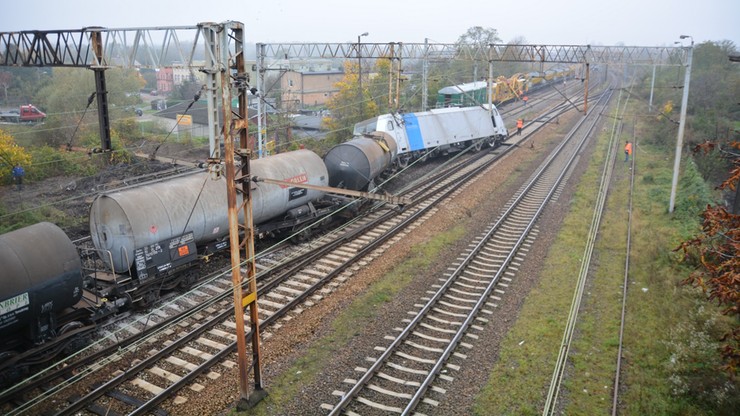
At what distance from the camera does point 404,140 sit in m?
28.2

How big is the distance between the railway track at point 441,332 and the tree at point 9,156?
81.3ft

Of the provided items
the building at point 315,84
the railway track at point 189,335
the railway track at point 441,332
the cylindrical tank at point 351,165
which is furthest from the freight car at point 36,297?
the building at point 315,84

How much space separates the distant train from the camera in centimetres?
4334

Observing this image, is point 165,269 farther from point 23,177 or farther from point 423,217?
point 23,177

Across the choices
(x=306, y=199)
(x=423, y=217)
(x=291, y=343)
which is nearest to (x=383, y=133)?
(x=423, y=217)

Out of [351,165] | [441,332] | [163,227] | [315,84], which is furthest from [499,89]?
[163,227]

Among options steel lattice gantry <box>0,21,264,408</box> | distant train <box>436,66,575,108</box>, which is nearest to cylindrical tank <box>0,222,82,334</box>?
steel lattice gantry <box>0,21,264,408</box>

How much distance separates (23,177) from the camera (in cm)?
2848

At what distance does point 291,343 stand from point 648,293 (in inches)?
406

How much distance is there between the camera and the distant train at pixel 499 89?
43344mm

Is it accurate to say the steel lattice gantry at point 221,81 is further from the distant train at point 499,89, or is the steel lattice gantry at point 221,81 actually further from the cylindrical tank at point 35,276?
the distant train at point 499,89

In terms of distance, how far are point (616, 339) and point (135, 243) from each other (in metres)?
11.9

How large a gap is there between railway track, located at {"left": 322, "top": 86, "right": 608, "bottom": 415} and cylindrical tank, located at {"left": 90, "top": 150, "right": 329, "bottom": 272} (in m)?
5.66

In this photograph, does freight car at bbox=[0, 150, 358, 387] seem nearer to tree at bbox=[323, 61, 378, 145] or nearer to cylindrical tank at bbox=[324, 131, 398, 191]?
cylindrical tank at bbox=[324, 131, 398, 191]
